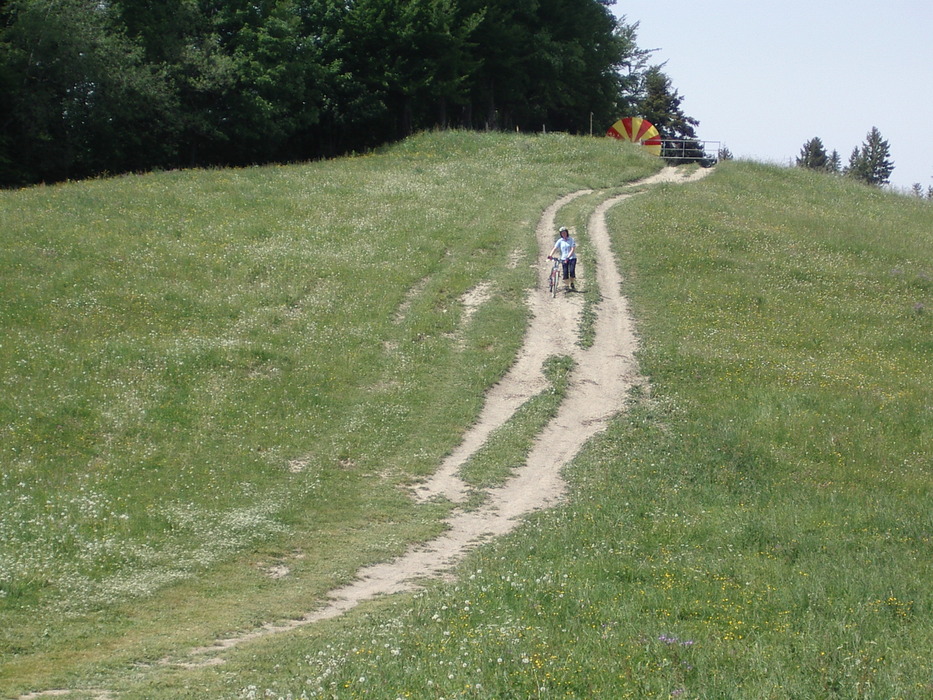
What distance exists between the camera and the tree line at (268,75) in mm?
43219

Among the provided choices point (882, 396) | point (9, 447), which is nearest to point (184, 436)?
point (9, 447)

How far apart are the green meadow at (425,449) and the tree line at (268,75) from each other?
9595 mm

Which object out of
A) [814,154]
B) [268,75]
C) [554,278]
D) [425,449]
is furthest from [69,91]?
[814,154]

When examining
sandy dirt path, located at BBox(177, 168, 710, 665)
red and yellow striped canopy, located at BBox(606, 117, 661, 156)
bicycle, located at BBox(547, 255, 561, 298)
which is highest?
→ red and yellow striped canopy, located at BBox(606, 117, 661, 156)

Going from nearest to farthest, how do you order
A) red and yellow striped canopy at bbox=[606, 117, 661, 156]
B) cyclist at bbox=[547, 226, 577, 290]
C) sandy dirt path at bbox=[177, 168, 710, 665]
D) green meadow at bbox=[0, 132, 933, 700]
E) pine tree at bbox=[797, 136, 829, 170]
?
green meadow at bbox=[0, 132, 933, 700]
sandy dirt path at bbox=[177, 168, 710, 665]
cyclist at bbox=[547, 226, 577, 290]
red and yellow striped canopy at bbox=[606, 117, 661, 156]
pine tree at bbox=[797, 136, 829, 170]

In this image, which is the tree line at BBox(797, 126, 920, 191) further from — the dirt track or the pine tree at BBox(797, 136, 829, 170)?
the dirt track

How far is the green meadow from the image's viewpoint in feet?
31.7

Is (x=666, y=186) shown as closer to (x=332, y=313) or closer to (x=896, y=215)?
(x=896, y=215)

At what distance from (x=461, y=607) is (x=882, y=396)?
1613cm

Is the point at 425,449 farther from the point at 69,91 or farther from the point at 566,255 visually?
the point at 69,91

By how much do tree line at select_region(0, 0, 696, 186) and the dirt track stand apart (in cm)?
2523

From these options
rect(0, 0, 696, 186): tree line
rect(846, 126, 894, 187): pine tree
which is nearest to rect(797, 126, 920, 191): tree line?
rect(846, 126, 894, 187): pine tree

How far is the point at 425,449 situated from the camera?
760 inches

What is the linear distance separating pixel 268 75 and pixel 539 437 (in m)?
38.2
